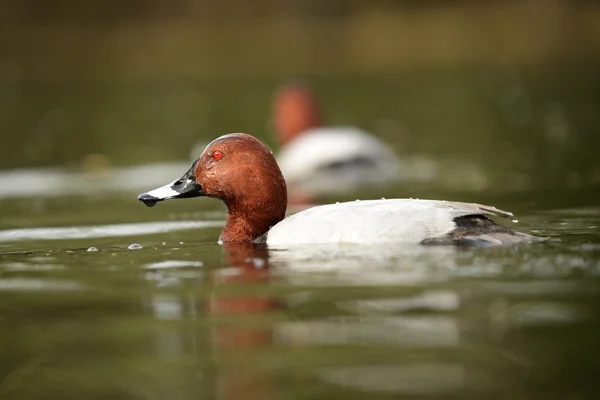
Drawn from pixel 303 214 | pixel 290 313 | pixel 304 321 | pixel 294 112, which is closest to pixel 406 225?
pixel 303 214

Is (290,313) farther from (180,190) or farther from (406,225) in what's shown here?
(180,190)

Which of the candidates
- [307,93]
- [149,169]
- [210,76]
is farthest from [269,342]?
[210,76]

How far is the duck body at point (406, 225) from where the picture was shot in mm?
6895

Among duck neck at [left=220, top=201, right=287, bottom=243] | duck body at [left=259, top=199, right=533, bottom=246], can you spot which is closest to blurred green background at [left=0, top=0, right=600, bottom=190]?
duck neck at [left=220, top=201, right=287, bottom=243]

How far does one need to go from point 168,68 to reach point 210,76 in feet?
4.71

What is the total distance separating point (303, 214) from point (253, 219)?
22.6 inches

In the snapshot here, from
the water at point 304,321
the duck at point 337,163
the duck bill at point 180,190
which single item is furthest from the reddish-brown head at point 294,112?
the water at point 304,321

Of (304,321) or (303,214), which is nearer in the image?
(304,321)

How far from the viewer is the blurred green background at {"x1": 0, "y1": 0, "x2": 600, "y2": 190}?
16.0 metres

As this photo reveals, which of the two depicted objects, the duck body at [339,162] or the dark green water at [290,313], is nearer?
the dark green water at [290,313]

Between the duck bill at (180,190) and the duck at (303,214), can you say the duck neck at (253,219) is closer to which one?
the duck at (303,214)

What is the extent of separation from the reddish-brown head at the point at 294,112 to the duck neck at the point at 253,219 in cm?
780

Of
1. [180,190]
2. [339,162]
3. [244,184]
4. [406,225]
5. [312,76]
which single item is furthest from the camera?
[312,76]

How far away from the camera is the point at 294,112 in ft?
52.1
